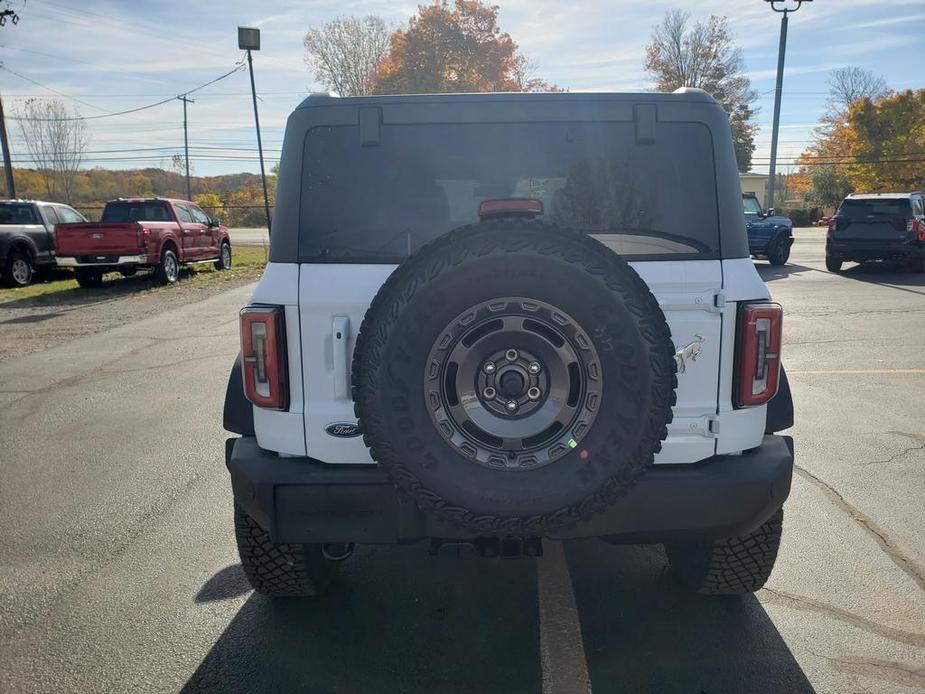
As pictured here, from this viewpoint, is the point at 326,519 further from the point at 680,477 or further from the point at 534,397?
the point at 680,477

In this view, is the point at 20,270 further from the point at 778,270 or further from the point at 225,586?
the point at 778,270

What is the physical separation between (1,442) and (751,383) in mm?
5613

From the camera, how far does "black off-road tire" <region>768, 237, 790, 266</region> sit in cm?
1897

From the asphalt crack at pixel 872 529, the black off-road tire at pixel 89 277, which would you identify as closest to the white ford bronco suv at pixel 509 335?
the asphalt crack at pixel 872 529

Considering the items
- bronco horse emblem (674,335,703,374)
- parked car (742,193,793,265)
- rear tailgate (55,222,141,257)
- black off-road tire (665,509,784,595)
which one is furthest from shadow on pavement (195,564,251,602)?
parked car (742,193,793,265)

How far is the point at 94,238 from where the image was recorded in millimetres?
14898

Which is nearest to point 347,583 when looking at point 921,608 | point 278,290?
point 278,290

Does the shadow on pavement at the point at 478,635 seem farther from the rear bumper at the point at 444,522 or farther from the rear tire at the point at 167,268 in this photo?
the rear tire at the point at 167,268

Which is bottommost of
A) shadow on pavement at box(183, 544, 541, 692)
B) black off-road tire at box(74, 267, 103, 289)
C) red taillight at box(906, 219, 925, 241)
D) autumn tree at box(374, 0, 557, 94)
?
shadow on pavement at box(183, 544, 541, 692)

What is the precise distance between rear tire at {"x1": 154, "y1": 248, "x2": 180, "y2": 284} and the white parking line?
48.2 ft

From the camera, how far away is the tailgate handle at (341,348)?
256 centimetres

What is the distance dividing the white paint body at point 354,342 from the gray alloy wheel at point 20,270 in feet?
52.5

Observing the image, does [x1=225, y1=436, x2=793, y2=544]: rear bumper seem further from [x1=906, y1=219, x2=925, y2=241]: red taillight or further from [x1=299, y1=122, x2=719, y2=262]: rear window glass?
[x1=906, y1=219, x2=925, y2=241]: red taillight

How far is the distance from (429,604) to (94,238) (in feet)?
46.8
